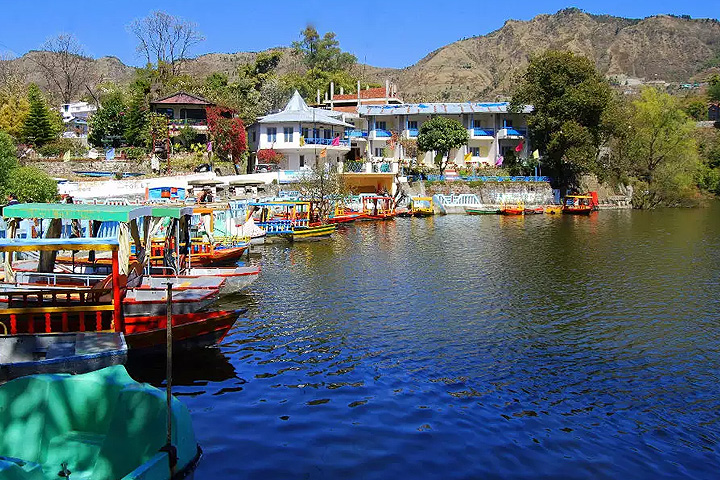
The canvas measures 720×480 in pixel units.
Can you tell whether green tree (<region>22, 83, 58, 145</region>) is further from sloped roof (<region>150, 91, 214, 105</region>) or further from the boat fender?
the boat fender

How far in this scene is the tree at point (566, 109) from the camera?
6188cm

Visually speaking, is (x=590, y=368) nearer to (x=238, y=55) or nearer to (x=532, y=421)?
(x=532, y=421)

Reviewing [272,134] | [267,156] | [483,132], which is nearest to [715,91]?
[483,132]

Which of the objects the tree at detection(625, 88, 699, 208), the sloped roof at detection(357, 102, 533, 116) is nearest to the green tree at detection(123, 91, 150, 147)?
the sloped roof at detection(357, 102, 533, 116)

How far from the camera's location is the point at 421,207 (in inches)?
2347

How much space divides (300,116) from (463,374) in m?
50.6

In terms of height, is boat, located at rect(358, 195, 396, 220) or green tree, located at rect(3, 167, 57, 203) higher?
green tree, located at rect(3, 167, 57, 203)

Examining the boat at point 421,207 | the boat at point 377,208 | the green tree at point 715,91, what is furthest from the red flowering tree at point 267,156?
the green tree at point 715,91

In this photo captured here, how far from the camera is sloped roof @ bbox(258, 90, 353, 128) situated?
6266cm

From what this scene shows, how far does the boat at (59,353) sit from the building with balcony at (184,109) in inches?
1903

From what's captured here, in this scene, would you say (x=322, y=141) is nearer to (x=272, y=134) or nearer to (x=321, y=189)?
(x=272, y=134)

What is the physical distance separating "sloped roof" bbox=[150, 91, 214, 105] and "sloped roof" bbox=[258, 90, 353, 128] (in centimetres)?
559

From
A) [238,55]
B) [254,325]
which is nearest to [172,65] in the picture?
[254,325]

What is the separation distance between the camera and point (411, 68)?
19250 cm
